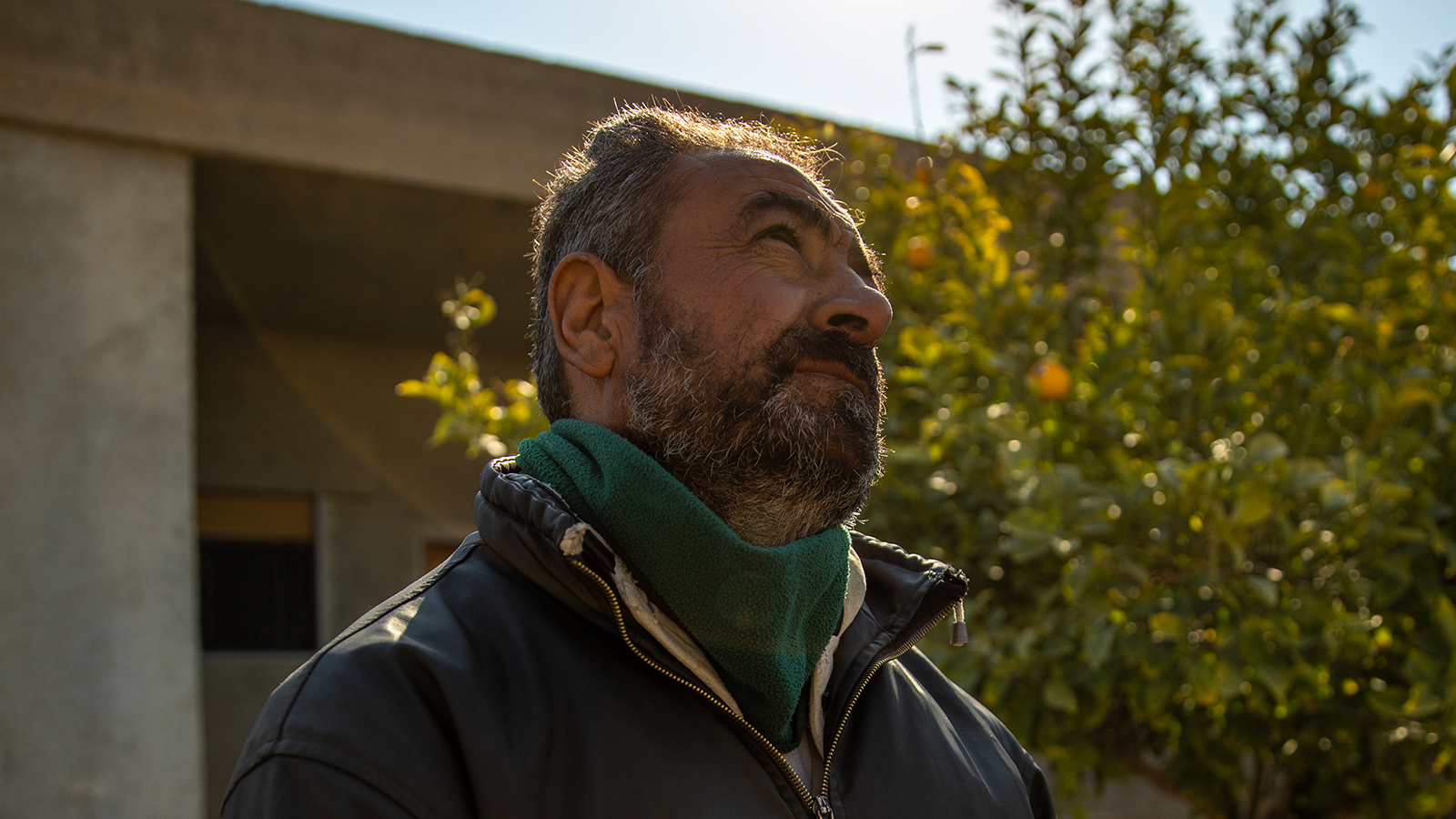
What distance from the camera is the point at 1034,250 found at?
358 centimetres

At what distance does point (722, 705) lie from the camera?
4.09 feet

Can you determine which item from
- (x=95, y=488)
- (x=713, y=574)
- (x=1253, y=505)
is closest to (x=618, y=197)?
(x=713, y=574)

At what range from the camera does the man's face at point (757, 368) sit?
143 centimetres

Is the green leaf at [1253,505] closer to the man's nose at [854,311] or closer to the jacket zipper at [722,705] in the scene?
the man's nose at [854,311]

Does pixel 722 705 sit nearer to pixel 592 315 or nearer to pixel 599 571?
pixel 599 571

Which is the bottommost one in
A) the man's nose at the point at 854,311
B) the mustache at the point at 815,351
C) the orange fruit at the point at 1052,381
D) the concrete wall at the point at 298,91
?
the orange fruit at the point at 1052,381

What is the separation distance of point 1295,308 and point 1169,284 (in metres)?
0.35

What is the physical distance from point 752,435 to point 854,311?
0.74ft

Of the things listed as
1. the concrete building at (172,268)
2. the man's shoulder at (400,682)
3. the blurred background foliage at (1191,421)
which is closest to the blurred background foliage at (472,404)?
the blurred background foliage at (1191,421)

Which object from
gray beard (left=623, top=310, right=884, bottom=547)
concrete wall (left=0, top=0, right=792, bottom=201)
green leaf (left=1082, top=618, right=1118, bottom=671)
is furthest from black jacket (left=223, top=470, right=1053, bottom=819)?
concrete wall (left=0, top=0, right=792, bottom=201)

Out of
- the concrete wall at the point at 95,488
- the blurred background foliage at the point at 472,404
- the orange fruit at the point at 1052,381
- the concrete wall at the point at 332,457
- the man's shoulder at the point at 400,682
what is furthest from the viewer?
the concrete wall at the point at 332,457

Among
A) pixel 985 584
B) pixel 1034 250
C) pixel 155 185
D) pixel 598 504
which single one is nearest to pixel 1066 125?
pixel 1034 250

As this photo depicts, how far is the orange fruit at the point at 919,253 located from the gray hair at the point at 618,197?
4.94ft

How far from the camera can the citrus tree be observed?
2516mm
